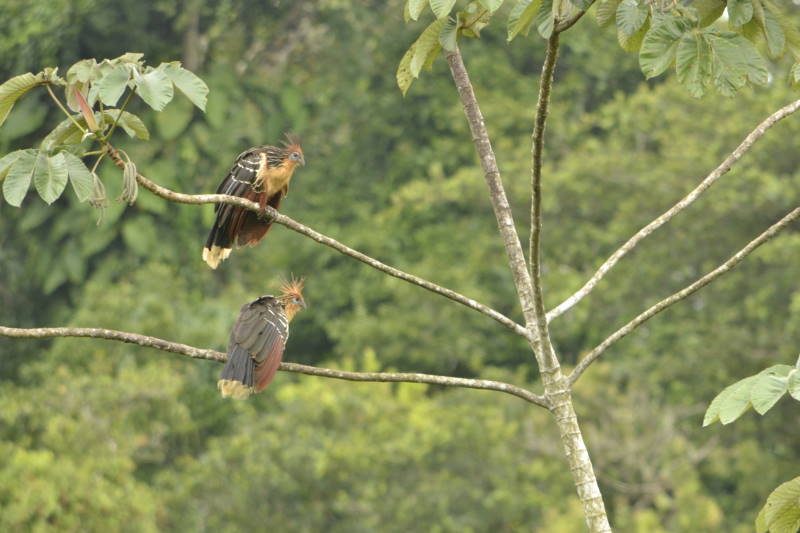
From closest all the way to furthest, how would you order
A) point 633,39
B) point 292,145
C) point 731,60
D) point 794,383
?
1. point 794,383
2. point 731,60
3. point 633,39
4. point 292,145

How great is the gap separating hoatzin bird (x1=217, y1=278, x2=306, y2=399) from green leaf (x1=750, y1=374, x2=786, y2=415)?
2215 mm

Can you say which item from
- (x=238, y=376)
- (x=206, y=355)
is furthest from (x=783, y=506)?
(x=238, y=376)

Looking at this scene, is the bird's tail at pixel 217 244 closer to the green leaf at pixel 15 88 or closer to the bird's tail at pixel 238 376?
the bird's tail at pixel 238 376

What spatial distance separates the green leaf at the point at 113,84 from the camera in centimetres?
242

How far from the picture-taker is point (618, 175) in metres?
15.8

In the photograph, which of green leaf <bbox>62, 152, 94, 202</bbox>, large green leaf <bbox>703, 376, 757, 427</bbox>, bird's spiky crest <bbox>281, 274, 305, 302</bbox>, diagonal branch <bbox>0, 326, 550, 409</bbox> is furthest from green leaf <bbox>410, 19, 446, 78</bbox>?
bird's spiky crest <bbox>281, 274, 305, 302</bbox>

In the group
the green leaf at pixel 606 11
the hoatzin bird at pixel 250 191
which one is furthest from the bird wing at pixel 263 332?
the green leaf at pixel 606 11

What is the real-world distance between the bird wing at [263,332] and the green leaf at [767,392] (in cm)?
227

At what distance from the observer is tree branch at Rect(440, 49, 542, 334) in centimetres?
296

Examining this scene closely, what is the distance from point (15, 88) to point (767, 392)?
1474 mm

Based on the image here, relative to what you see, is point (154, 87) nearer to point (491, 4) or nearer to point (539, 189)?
point (491, 4)

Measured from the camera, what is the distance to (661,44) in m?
2.45

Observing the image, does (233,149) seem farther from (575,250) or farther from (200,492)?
(200,492)

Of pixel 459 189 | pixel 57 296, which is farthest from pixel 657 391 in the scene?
pixel 57 296
